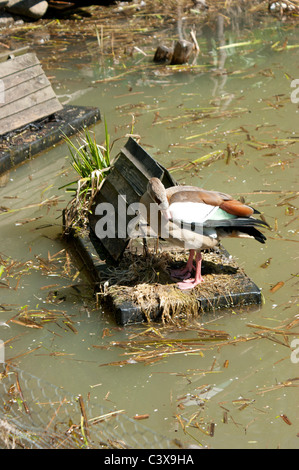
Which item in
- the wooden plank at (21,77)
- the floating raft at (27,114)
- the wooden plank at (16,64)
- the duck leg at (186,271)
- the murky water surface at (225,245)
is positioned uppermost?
the wooden plank at (16,64)

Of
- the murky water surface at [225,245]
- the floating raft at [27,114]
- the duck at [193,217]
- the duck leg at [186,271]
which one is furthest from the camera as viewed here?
the floating raft at [27,114]

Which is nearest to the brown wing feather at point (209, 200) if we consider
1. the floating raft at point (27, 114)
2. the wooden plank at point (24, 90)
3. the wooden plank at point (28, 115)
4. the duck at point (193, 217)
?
the duck at point (193, 217)

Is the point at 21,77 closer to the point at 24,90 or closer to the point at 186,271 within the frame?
the point at 24,90

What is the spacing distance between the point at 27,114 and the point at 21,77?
424 mm

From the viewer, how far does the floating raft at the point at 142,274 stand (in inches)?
169

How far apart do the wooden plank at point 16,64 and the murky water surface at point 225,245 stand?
38.6 inches

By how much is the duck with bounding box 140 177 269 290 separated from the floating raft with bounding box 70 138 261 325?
168 millimetres

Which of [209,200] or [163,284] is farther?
[163,284]

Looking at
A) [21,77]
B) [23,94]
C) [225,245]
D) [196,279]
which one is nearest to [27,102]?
[23,94]

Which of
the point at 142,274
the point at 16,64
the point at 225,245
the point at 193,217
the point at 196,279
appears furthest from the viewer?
the point at 16,64

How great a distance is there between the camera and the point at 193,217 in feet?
13.9

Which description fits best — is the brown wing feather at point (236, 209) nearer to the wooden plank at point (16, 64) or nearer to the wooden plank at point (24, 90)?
the wooden plank at point (24, 90)

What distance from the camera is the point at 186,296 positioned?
14.1 feet

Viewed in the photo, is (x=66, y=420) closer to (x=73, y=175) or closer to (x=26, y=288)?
(x=26, y=288)
